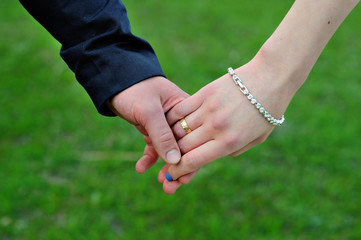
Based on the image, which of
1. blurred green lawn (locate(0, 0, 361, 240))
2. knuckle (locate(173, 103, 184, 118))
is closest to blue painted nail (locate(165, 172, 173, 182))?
knuckle (locate(173, 103, 184, 118))

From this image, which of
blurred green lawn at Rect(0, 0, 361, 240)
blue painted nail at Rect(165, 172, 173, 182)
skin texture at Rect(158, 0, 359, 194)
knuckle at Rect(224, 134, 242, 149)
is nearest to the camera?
skin texture at Rect(158, 0, 359, 194)

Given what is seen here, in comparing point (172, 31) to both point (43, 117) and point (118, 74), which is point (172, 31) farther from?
point (118, 74)

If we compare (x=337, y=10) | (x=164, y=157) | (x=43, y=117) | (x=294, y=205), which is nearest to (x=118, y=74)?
(x=164, y=157)

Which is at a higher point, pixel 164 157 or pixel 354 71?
pixel 164 157

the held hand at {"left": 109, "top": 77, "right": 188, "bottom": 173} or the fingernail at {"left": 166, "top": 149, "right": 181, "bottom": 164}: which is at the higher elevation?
the held hand at {"left": 109, "top": 77, "right": 188, "bottom": 173}

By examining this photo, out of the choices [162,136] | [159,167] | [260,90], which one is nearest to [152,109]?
[162,136]

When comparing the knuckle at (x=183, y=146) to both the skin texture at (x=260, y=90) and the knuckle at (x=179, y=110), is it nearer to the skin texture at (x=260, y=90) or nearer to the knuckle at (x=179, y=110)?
the skin texture at (x=260, y=90)

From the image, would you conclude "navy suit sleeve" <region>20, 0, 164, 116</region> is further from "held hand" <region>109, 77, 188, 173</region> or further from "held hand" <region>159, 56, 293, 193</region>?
"held hand" <region>159, 56, 293, 193</region>

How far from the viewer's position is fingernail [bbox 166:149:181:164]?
2018mm

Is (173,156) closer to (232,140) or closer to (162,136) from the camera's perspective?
(162,136)

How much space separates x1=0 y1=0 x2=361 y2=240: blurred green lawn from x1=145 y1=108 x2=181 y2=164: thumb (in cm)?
119

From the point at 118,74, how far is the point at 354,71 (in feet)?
13.2

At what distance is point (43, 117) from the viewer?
13.4 feet

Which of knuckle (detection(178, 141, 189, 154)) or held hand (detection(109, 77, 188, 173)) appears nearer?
held hand (detection(109, 77, 188, 173))
